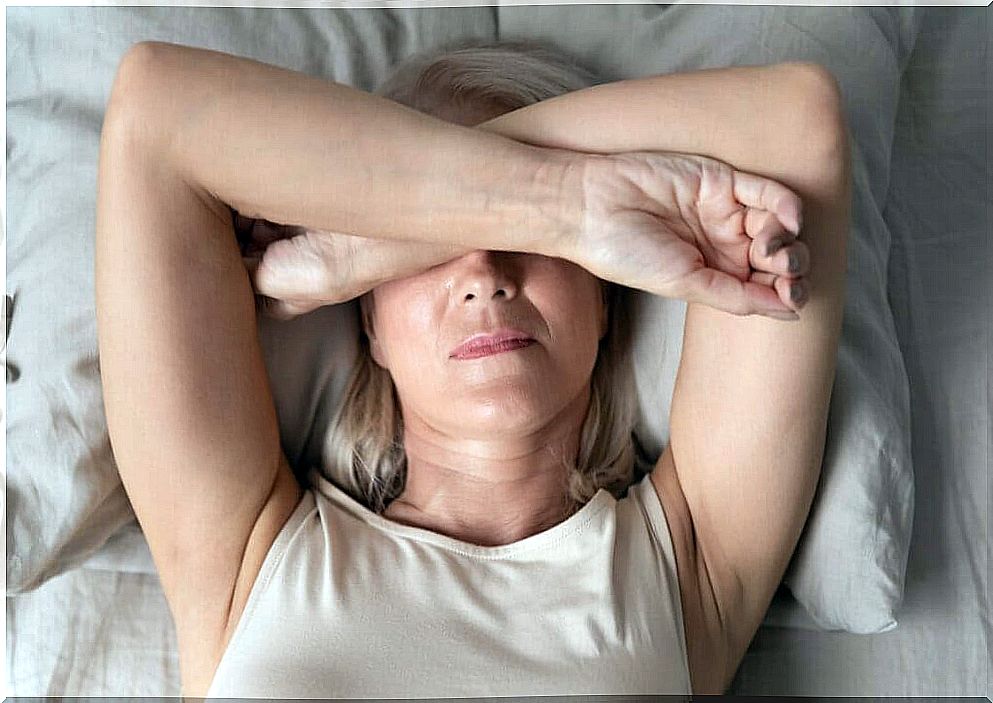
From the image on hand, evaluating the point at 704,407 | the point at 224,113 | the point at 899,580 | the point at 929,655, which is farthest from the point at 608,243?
the point at 929,655

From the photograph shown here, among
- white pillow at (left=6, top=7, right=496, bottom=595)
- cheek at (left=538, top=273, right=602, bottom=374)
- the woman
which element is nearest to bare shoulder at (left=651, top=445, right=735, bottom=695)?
the woman

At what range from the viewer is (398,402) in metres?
1.10

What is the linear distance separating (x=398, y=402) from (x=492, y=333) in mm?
187

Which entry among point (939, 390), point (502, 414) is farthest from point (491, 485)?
point (939, 390)

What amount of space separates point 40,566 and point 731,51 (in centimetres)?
78

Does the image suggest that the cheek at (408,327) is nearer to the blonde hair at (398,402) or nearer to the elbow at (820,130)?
the blonde hair at (398,402)

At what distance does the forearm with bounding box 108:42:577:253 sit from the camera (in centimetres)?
86

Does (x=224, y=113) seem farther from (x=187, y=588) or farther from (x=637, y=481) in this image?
(x=637, y=481)

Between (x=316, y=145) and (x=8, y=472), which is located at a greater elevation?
(x=316, y=145)

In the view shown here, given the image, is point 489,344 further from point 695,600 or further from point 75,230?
point 75,230

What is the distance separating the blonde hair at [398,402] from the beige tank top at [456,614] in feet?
0.21

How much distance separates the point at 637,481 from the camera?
1130 mm

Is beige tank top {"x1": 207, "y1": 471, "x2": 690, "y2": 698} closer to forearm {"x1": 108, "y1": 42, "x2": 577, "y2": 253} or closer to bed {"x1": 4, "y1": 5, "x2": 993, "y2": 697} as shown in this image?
bed {"x1": 4, "y1": 5, "x2": 993, "y2": 697}

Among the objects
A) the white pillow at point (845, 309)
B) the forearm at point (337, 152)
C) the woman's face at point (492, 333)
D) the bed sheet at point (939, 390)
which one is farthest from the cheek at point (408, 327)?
the bed sheet at point (939, 390)
